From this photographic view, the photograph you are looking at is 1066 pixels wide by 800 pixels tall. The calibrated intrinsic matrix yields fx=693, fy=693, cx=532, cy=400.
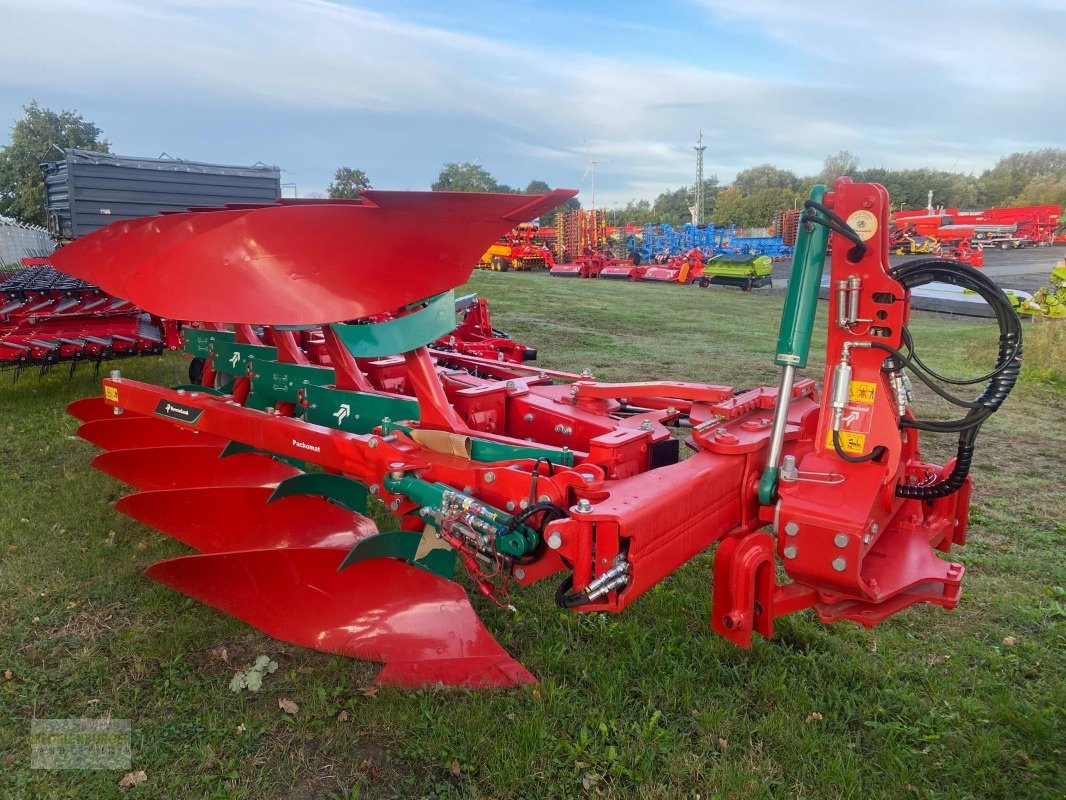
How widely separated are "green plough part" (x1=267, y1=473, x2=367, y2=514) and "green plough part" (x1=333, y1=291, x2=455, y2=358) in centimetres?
77

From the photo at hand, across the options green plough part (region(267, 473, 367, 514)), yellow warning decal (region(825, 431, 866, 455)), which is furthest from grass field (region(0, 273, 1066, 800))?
yellow warning decal (region(825, 431, 866, 455))

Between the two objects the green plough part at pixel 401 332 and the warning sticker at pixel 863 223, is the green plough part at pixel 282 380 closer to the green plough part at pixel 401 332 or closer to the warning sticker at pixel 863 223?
the green plough part at pixel 401 332

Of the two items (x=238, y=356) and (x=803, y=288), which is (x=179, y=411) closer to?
(x=238, y=356)

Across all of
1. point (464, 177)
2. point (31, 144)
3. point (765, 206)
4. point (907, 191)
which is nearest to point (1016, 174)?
point (907, 191)

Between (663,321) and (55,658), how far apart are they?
12.4 m

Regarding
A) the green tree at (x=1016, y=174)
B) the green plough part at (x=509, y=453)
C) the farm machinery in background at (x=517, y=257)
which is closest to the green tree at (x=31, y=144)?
the farm machinery in background at (x=517, y=257)

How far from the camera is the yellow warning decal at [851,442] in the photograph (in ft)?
7.92

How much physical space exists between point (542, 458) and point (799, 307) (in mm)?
1079

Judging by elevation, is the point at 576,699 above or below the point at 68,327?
below

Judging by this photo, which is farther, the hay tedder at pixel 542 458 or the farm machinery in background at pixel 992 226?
the farm machinery in background at pixel 992 226

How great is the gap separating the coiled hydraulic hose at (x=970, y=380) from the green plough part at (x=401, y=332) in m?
1.73

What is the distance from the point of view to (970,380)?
2.30 meters

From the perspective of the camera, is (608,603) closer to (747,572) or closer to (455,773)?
(747,572)

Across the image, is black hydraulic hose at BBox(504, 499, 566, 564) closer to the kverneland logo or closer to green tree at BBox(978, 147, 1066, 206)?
the kverneland logo
